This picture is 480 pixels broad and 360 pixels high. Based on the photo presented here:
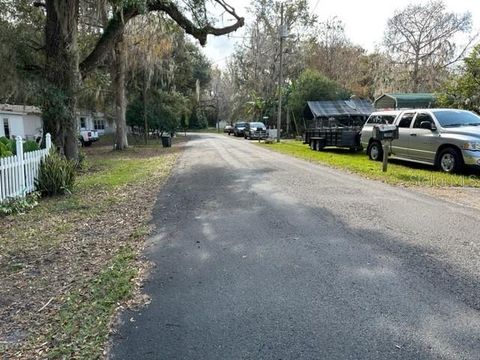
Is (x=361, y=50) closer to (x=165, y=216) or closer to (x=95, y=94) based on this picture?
(x=95, y=94)

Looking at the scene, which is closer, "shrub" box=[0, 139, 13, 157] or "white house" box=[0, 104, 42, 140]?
"shrub" box=[0, 139, 13, 157]

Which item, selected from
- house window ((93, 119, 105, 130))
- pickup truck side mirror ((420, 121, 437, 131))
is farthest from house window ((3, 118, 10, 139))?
pickup truck side mirror ((420, 121, 437, 131))

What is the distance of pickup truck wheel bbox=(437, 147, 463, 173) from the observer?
1066 centimetres

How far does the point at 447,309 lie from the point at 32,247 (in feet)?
16.2

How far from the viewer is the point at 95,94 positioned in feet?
73.7

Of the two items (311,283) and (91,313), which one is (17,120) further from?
(311,283)

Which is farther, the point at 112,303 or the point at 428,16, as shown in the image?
the point at 428,16

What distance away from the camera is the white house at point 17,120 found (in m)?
26.2

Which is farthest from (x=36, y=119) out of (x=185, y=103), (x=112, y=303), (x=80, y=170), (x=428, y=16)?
(x=428, y=16)

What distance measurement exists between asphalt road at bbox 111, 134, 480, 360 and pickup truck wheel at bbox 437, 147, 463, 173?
165 inches

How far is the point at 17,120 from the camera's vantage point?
28625 millimetres

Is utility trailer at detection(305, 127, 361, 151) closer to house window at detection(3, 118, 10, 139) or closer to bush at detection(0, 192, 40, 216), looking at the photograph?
bush at detection(0, 192, 40, 216)

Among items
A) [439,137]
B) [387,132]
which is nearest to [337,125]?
[439,137]

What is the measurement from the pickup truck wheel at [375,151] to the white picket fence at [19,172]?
11173 mm
